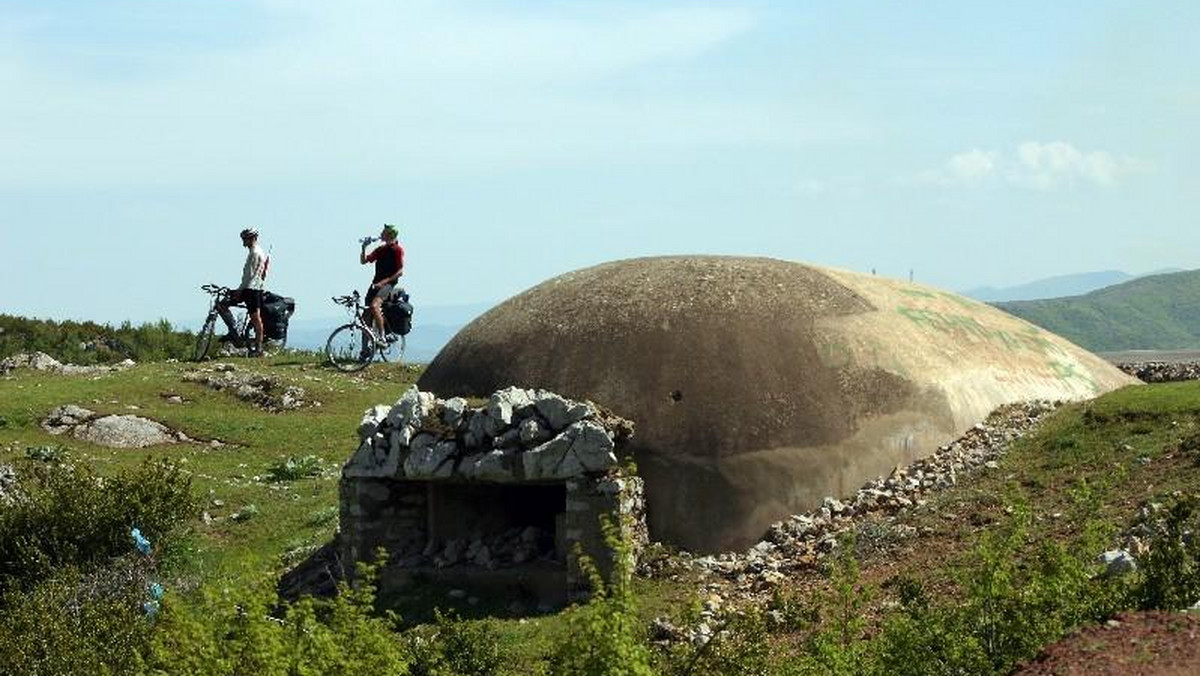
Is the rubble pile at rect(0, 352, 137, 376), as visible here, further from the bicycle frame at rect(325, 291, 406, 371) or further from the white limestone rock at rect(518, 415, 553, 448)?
the white limestone rock at rect(518, 415, 553, 448)

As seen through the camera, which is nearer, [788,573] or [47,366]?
[788,573]

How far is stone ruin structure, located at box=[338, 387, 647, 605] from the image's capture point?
15.2 meters

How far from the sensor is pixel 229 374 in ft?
88.7

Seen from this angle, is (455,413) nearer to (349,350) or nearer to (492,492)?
(492,492)

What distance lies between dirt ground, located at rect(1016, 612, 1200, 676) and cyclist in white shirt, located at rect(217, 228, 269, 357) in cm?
2069

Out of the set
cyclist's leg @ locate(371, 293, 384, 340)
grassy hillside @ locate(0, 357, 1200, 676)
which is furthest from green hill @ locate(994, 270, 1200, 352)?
grassy hillside @ locate(0, 357, 1200, 676)


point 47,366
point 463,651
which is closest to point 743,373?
point 463,651

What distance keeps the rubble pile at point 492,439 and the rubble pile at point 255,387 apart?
31.8 ft

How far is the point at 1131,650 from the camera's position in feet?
30.5

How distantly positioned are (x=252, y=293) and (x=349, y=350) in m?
2.23

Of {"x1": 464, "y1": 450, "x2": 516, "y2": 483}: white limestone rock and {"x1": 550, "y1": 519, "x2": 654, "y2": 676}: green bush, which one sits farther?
{"x1": 464, "y1": 450, "x2": 516, "y2": 483}: white limestone rock

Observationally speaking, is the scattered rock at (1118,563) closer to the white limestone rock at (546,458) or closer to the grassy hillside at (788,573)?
the grassy hillside at (788,573)

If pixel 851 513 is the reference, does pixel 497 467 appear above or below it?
above

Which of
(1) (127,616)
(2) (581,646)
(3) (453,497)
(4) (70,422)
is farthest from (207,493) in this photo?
(2) (581,646)
